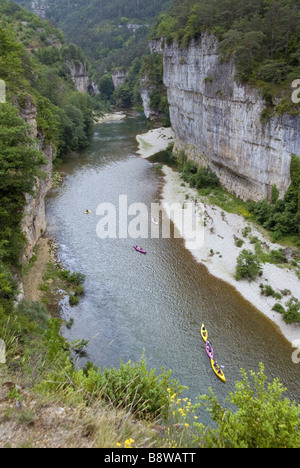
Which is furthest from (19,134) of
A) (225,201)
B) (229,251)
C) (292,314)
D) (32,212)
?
(225,201)

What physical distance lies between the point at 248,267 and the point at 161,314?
20.6 ft

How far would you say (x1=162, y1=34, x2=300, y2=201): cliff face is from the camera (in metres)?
24.3

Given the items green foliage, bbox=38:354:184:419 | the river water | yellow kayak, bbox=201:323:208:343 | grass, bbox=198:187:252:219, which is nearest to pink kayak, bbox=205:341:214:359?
the river water

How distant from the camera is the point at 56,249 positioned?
81.0 ft

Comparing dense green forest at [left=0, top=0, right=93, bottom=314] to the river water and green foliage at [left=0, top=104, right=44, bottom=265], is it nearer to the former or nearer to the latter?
green foliage at [left=0, top=104, right=44, bottom=265]

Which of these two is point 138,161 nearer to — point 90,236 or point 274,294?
point 90,236

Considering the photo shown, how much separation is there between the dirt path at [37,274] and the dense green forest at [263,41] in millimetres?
18631

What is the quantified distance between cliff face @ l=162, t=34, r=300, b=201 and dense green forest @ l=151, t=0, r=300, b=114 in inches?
33.1

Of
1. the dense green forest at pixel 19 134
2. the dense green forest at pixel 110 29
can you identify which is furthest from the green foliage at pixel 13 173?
the dense green forest at pixel 110 29

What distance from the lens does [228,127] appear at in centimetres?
2936

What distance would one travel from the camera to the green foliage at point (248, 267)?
67.7 ft

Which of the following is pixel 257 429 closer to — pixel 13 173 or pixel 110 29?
pixel 13 173
